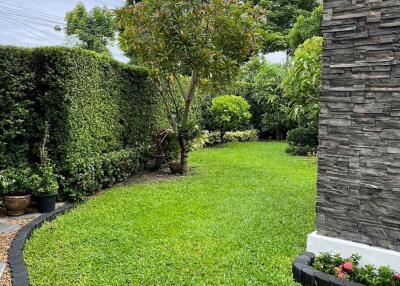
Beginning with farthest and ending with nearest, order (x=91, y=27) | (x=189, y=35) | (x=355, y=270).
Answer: (x=91, y=27)
(x=189, y=35)
(x=355, y=270)

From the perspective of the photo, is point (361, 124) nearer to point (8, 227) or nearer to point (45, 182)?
point (8, 227)

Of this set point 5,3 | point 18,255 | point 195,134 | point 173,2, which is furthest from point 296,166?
point 5,3

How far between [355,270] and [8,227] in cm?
410

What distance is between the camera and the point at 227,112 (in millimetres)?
14648

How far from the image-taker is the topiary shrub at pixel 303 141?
12133 mm

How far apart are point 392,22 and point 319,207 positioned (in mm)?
1714

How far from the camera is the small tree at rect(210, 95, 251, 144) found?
1461 centimetres

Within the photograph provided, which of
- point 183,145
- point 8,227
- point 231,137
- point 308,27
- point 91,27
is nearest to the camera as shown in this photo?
point 8,227

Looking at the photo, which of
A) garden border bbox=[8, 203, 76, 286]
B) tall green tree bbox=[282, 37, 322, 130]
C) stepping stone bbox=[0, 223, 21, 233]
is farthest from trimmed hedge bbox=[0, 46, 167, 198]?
tall green tree bbox=[282, 37, 322, 130]

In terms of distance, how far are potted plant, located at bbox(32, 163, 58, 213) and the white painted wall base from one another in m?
3.77

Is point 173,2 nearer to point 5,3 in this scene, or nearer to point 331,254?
point 331,254

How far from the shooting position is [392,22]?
3.07m

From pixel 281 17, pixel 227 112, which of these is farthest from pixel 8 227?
pixel 281 17

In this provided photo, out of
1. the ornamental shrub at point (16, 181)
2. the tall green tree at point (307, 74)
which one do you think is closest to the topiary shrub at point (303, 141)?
the tall green tree at point (307, 74)
